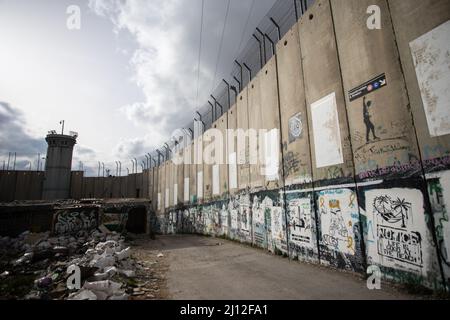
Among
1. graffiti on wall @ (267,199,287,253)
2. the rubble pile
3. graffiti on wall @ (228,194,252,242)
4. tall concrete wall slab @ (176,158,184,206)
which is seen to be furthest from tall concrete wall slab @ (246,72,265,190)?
tall concrete wall slab @ (176,158,184,206)

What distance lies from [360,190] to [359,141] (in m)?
1.18

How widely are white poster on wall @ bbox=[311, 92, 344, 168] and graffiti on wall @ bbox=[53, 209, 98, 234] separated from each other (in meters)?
14.1

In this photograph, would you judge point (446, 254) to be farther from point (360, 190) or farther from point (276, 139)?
point (276, 139)

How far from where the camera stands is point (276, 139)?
9.83m

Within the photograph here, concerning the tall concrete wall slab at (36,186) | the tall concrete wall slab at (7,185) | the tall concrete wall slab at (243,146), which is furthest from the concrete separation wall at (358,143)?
the tall concrete wall slab at (7,185)

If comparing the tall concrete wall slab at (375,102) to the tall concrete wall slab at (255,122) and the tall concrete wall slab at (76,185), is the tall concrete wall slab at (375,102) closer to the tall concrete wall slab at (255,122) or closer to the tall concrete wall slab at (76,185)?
the tall concrete wall slab at (255,122)

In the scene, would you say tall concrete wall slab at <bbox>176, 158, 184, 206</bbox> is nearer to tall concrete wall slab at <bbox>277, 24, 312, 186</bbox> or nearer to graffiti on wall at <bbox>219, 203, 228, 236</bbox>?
graffiti on wall at <bbox>219, 203, 228, 236</bbox>

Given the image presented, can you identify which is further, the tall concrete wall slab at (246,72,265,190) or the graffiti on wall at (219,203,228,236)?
the graffiti on wall at (219,203,228,236)

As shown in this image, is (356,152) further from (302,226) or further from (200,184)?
(200,184)

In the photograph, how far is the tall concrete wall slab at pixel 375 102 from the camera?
5.06m

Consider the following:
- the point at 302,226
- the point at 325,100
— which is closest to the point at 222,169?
the point at 302,226

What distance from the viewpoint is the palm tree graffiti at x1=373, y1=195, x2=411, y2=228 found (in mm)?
4913
